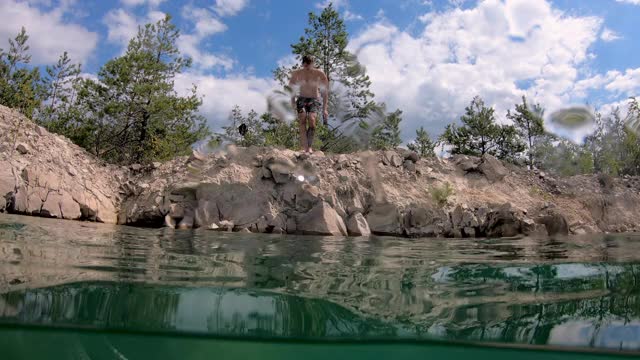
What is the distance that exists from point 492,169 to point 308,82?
6.05 m

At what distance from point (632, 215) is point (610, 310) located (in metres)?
12.3

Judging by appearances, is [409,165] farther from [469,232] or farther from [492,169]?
[469,232]

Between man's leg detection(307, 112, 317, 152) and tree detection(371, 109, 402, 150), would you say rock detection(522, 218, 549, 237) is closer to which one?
man's leg detection(307, 112, 317, 152)

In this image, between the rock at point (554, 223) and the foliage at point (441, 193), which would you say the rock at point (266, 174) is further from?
the rock at point (554, 223)

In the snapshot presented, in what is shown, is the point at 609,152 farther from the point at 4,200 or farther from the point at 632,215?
the point at 4,200

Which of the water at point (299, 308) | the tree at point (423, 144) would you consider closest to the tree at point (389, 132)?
the tree at point (423, 144)

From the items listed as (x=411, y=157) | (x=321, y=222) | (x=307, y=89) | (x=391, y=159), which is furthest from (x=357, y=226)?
(x=411, y=157)

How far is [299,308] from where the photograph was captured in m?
3.47

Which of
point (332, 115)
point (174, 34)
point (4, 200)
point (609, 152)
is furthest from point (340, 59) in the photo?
point (4, 200)

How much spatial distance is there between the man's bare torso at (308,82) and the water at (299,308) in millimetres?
5751

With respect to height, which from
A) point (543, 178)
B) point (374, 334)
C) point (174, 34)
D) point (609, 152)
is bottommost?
point (374, 334)

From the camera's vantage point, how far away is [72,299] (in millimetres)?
3344

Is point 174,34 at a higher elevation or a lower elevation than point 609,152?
higher

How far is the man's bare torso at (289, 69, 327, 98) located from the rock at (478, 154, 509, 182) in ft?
18.0
